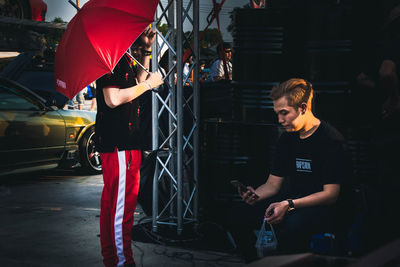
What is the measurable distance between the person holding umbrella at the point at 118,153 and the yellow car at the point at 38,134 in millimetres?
3492

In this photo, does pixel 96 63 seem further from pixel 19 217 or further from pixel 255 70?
pixel 19 217

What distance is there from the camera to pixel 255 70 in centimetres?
393

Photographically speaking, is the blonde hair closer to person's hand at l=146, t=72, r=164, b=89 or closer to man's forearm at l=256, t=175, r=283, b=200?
man's forearm at l=256, t=175, r=283, b=200

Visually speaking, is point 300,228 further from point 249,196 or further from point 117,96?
point 117,96

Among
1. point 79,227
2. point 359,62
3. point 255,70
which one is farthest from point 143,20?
point 79,227

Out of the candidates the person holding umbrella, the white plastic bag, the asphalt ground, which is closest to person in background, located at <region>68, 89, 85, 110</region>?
the asphalt ground

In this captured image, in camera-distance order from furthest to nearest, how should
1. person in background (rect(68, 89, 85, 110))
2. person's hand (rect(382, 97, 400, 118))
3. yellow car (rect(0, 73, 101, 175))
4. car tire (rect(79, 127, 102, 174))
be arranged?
person in background (rect(68, 89, 85, 110)) → car tire (rect(79, 127, 102, 174)) → yellow car (rect(0, 73, 101, 175)) → person's hand (rect(382, 97, 400, 118))

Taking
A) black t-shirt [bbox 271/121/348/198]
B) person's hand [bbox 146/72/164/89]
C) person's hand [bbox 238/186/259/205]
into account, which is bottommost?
person's hand [bbox 238/186/259/205]

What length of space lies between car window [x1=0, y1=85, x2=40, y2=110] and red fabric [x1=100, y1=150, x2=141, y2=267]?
3.68 meters

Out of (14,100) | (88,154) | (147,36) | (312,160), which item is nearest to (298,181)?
(312,160)

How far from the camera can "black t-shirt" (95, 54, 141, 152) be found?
10.6 ft

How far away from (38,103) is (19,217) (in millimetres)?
2157

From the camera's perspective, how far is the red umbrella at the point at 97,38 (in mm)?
3045

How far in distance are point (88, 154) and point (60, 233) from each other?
2.98 m
